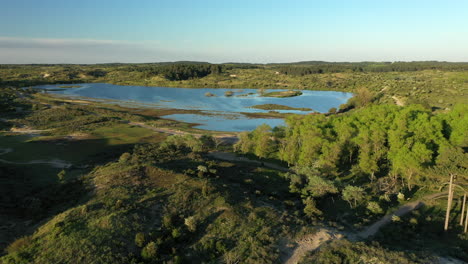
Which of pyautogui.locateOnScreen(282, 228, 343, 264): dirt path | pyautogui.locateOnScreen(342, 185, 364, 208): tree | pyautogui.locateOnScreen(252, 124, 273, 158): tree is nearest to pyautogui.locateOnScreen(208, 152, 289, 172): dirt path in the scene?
pyautogui.locateOnScreen(252, 124, 273, 158): tree

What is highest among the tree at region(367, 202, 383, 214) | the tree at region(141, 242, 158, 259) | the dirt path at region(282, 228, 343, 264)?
the tree at region(141, 242, 158, 259)

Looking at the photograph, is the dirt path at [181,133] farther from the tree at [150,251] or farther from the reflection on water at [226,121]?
the tree at [150,251]

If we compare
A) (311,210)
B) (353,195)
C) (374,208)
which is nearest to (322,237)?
(311,210)

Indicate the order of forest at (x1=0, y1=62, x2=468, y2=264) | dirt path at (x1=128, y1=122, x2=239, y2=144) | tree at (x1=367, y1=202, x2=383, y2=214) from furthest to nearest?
dirt path at (x1=128, y1=122, x2=239, y2=144)
tree at (x1=367, y1=202, x2=383, y2=214)
forest at (x1=0, y1=62, x2=468, y2=264)

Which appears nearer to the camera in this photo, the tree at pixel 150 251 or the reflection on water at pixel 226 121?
the tree at pixel 150 251

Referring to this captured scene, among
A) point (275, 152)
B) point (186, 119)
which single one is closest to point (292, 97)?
point (186, 119)

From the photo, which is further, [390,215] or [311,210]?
[390,215]

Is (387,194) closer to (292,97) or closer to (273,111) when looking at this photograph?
(273,111)

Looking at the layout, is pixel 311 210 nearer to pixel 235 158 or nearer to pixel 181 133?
pixel 235 158

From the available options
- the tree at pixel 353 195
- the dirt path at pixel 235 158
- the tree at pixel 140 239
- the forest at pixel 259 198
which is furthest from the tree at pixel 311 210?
the dirt path at pixel 235 158

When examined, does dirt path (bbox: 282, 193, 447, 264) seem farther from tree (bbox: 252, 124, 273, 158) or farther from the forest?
tree (bbox: 252, 124, 273, 158)

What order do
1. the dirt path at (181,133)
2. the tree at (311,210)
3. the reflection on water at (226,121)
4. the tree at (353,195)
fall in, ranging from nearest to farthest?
the tree at (311,210), the tree at (353,195), the dirt path at (181,133), the reflection on water at (226,121)
